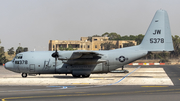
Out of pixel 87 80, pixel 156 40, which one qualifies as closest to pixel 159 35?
pixel 156 40

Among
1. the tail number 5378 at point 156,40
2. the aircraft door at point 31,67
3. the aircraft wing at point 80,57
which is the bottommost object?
the aircraft door at point 31,67

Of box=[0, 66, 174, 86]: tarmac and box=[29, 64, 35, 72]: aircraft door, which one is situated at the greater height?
box=[29, 64, 35, 72]: aircraft door

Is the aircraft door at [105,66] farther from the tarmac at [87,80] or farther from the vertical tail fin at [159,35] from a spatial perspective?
the vertical tail fin at [159,35]

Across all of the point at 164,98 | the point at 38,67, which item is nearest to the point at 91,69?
the point at 38,67

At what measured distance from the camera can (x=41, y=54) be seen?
33.5m

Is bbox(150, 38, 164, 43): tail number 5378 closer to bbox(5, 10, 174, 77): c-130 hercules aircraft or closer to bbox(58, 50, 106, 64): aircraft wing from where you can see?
bbox(5, 10, 174, 77): c-130 hercules aircraft

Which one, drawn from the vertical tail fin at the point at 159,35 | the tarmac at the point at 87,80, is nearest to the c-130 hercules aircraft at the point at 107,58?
the vertical tail fin at the point at 159,35

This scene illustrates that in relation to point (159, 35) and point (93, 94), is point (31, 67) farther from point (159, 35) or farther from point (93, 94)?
point (93, 94)

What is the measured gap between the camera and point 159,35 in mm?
32469

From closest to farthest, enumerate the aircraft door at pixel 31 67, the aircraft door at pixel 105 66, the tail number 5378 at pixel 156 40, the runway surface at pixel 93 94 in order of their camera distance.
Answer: the runway surface at pixel 93 94 < the tail number 5378 at pixel 156 40 < the aircraft door at pixel 105 66 < the aircraft door at pixel 31 67

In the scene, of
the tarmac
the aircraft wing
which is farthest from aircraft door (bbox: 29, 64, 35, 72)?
the aircraft wing

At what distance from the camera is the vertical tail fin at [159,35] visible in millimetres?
32188

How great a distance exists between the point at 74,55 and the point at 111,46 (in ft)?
427

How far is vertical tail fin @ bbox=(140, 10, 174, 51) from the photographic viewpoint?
32.2 metres
